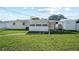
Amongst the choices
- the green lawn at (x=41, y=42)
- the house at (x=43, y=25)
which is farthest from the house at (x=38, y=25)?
the green lawn at (x=41, y=42)

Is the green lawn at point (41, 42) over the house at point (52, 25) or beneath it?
beneath

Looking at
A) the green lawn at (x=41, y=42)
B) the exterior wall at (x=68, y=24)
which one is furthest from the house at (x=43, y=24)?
the green lawn at (x=41, y=42)

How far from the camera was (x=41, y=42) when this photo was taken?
436 centimetres

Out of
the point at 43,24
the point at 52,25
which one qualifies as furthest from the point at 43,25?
the point at 52,25

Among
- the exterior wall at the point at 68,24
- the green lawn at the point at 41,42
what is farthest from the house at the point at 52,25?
the green lawn at the point at 41,42

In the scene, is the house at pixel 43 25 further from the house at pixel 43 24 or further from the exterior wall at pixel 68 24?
the exterior wall at pixel 68 24

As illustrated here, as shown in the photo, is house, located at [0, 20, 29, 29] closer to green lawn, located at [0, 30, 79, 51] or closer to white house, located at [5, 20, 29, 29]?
white house, located at [5, 20, 29, 29]

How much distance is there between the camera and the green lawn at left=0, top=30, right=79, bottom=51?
14.3 ft

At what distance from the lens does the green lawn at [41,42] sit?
4348 mm

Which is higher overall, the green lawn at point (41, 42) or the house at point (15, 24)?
the house at point (15, 24)

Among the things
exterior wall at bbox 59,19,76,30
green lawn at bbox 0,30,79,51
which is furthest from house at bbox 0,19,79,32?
green lawn at bbox 0,30,79,51
